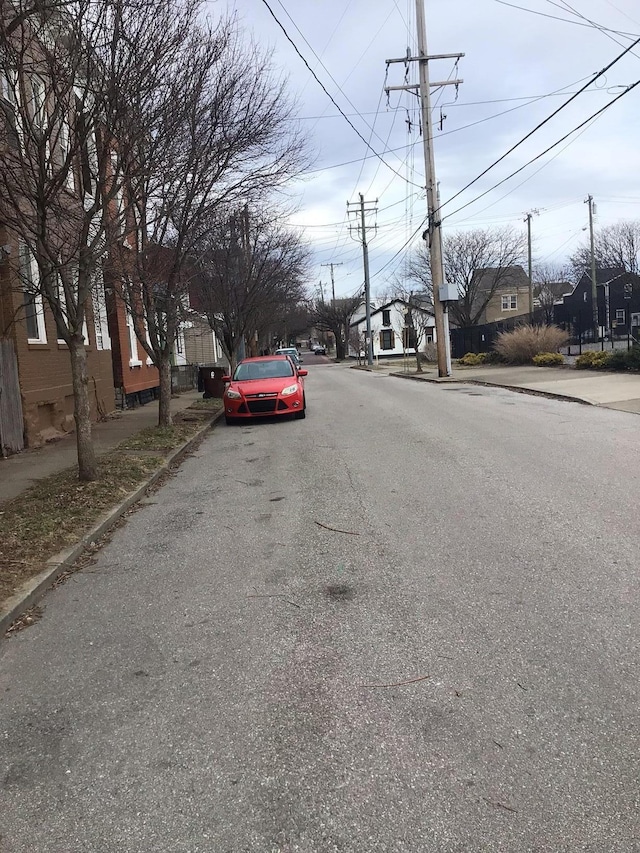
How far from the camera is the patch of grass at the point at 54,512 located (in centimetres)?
519

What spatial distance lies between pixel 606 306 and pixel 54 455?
4426 cm

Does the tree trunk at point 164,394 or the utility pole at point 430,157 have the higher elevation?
the utility pole at point 430,157

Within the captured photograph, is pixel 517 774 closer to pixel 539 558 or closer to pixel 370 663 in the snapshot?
pixel 370 663

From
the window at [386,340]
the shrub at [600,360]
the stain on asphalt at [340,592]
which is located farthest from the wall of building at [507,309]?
the stain on asphalt at [340,592]

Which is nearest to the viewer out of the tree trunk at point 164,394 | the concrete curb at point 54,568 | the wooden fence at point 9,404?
the concrete curb at point 54,568

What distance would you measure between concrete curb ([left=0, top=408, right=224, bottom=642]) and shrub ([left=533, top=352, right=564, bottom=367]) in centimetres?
2048

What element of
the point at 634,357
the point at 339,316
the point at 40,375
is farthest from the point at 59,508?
the point at 339,316

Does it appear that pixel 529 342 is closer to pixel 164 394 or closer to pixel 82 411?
pixel 164 394

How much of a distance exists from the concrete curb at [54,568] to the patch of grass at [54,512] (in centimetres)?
7

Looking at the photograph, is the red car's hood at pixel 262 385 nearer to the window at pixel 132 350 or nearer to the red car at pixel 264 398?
the red car at pixel 264 398

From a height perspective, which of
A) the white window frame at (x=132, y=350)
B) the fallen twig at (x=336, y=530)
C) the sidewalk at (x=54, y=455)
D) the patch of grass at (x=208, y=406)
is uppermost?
the white window frame at (x=132, y=350)

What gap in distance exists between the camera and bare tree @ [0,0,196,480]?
6305 mm

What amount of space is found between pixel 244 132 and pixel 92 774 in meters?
10.7

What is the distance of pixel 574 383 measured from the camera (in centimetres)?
1877
